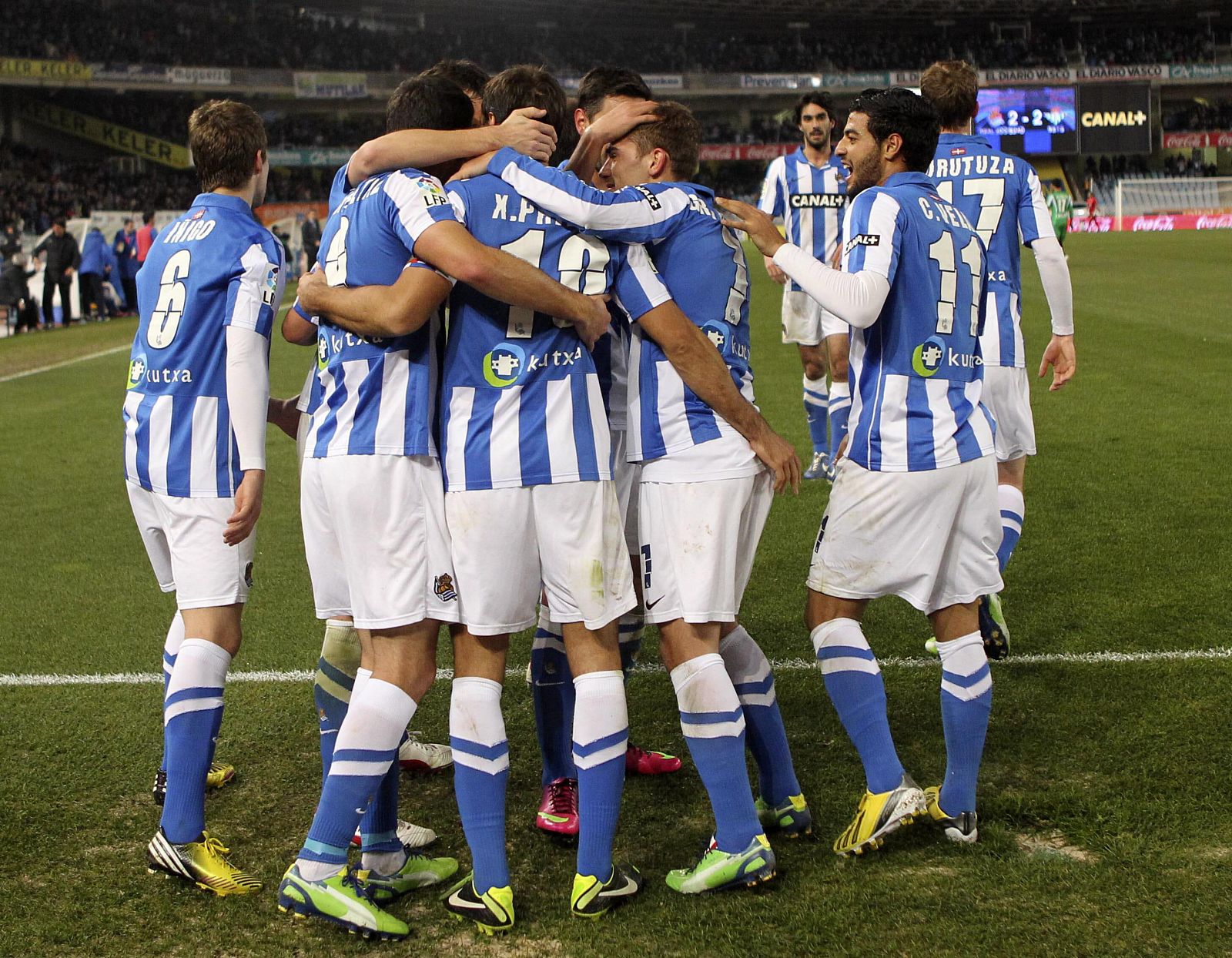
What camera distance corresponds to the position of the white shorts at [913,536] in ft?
11.6

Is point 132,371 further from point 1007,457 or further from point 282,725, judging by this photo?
point 1007,457

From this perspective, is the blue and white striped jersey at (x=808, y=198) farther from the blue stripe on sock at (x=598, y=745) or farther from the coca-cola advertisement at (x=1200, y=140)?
the coca-cola advertisement at (x=1200, y=140)

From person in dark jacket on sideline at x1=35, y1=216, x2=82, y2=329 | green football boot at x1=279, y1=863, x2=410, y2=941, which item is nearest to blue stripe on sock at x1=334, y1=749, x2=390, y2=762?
green football boot at x1=279, y1=863, x2=410, y2=941

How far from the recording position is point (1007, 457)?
5.26m

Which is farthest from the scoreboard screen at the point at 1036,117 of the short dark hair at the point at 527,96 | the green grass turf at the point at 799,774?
the short dark hair at the point at 527,96

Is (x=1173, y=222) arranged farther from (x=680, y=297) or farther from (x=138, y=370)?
(x=138, y=370)

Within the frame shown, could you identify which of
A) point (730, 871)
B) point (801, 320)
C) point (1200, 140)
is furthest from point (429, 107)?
point (1200, 140)

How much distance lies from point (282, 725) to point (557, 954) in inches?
77.6

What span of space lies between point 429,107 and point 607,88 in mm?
740

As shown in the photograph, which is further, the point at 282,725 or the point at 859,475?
the point at 282,725

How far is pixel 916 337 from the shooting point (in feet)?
11.7

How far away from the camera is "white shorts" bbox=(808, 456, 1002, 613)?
3529mm

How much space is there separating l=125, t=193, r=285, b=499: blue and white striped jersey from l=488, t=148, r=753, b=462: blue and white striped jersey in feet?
3.49

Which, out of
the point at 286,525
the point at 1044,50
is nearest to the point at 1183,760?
the point at 286,525
